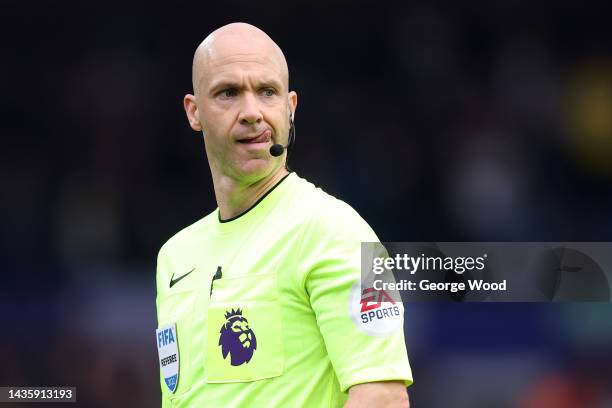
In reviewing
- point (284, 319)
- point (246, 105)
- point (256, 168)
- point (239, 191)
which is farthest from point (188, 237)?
point (284, 319)

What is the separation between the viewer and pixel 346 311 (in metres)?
2.43

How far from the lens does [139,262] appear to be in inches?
262

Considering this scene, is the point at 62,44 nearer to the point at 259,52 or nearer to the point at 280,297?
the point at 259,52

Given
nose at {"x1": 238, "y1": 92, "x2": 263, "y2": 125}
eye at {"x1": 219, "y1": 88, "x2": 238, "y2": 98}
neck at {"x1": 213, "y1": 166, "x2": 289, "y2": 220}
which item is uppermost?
eye at {"x1": 219, "y1": 88, "x2": 238, "y2": 98}

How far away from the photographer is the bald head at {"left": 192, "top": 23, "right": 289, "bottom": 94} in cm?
291

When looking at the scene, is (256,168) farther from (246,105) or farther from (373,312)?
(373,312)

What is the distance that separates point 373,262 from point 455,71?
4.66 meters

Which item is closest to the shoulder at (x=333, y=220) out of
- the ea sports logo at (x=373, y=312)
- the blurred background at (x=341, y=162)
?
the ea sports logo at (x=373, y=312)

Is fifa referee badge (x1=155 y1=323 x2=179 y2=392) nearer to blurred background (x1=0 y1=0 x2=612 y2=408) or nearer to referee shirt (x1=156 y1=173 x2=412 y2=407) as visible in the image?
referee shirt (x1=156 y1=173 x2=412 y2=407)

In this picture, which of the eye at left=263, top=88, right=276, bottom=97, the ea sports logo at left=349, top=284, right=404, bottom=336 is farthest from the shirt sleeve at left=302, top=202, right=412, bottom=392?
the eye at left=263, top=88, right=276, bottom=97

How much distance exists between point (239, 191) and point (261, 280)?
17.3 inches

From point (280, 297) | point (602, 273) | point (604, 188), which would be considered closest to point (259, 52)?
point (280, 297)

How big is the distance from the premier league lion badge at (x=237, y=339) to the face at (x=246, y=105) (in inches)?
18.4
